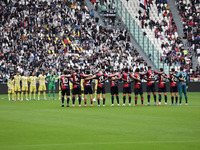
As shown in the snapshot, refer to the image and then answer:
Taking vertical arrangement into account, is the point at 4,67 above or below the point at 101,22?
below

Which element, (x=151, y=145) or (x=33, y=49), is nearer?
(x=151, y=145)

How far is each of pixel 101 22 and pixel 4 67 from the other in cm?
1516

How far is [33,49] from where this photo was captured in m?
50.4

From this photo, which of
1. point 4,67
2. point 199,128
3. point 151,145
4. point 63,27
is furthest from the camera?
point 63,27

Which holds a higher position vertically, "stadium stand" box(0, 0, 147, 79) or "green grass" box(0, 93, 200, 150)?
"stadium stand" box(0, 0, 147, 79)

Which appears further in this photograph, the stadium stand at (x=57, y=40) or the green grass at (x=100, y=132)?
the stadium stand at (x=57, y=40)

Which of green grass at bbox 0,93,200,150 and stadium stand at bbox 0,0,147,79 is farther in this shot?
stadium stand at bbox 0,0,147,79

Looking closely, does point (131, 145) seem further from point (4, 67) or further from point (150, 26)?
point (150, 26)

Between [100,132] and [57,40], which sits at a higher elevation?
[57,40]

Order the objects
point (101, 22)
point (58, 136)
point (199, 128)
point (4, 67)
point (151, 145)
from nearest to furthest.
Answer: point (151, 145)
point (58, 136)
point (199, 128)
point (4, 67)
point (101, 22)

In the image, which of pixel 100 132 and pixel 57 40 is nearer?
pixel 100 132

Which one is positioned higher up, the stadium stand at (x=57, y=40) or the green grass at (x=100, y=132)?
the stadium stand at (x=57, y=40)

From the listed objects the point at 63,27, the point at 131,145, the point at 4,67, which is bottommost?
the point at 131,145

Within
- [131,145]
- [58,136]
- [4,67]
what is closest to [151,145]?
[131,145]
